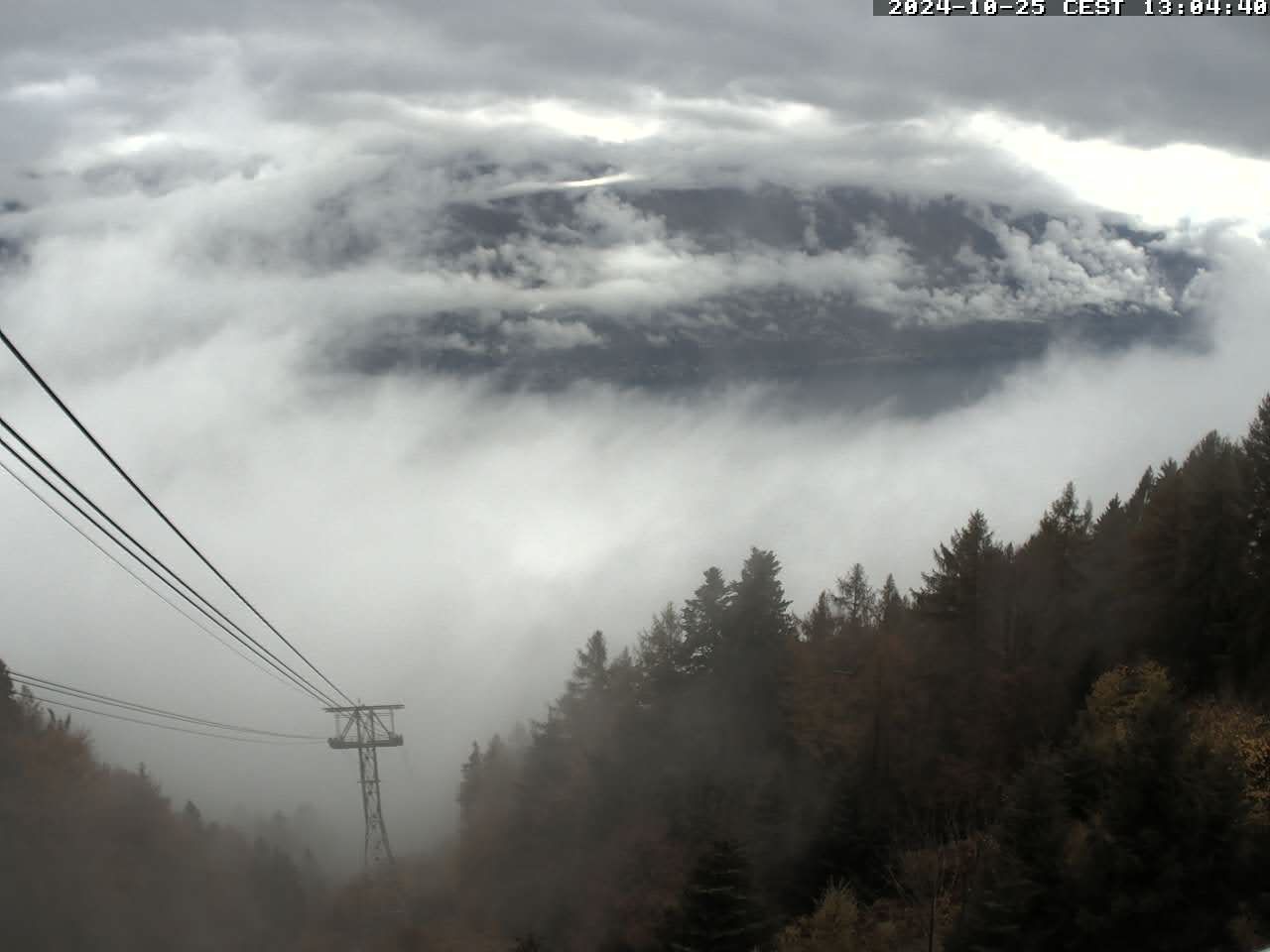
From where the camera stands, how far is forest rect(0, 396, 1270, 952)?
25.9 m

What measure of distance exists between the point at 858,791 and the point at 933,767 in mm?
4242

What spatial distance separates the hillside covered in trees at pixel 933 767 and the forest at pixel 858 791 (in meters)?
0.11

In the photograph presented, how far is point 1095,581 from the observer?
48031 millimetres

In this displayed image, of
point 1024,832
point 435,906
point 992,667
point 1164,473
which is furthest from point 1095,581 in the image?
point 435,906

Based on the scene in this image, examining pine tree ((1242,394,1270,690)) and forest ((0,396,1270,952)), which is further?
pine tree ((1242,394,1270,690))

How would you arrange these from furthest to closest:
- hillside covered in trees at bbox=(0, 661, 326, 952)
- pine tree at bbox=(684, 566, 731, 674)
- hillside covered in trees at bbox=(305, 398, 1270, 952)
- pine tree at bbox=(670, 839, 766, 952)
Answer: pine tree at bbox=(684, 566, 731, 674)
hillside covered in trees at bbox=(0, 661, 326, 952)
pine tree at bbox=(670, 839, 766, 952)
hillside covered in trees at bbox=(305, 398, 1270, 952)

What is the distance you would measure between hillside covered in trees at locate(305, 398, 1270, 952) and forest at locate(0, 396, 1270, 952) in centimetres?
11

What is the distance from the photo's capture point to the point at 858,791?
41531 millimetres

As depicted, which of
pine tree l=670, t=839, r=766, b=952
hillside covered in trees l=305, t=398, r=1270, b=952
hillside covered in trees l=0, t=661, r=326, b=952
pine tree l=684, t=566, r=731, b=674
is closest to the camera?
hillside covered in trees l=305, t=398, r=1270, b=952

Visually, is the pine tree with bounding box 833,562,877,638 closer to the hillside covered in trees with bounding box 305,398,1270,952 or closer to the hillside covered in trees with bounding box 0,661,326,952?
the hillside covered in trees with bounding box 305,398,1270,952

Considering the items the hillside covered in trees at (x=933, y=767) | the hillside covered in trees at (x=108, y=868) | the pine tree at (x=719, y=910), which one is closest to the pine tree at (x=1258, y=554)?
the hillside covered in trees at (x=933, y=767)

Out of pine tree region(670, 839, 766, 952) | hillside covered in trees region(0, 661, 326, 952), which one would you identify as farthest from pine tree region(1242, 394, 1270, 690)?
hillside covered in trees region(0, 661, 326, 952)

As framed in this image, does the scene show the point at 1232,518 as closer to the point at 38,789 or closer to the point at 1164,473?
the point at 1164,473

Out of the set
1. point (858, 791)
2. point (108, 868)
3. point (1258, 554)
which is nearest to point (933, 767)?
point (858, 791)
